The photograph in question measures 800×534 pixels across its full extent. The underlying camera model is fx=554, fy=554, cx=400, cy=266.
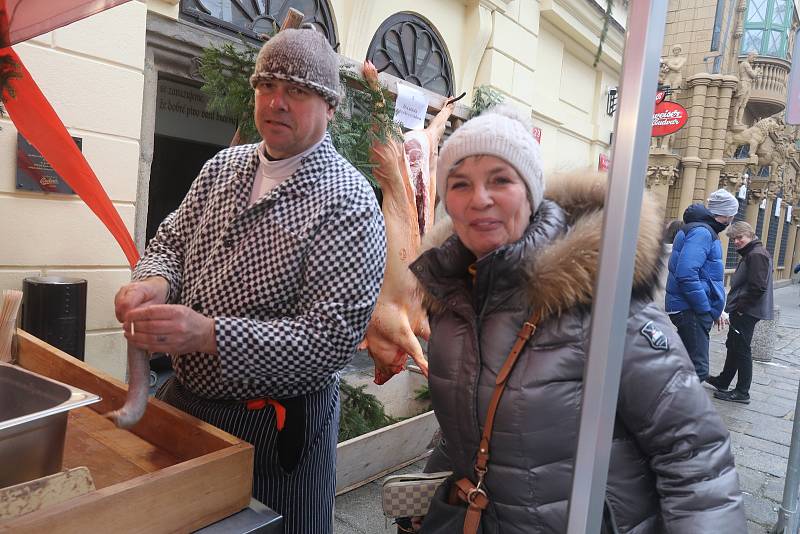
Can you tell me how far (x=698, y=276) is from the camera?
437cm

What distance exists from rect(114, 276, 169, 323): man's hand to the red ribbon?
1169 millimetres

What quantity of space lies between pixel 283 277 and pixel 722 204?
3.97m

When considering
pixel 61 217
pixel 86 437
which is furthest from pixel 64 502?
pixel 61 217

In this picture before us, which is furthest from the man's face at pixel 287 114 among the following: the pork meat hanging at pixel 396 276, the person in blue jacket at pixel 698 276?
the person in blue jacket at pixel 698 276

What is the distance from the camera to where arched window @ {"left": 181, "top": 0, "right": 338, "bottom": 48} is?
Result: 3875mm

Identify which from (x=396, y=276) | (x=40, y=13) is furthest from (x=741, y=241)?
(x=40, y=13)

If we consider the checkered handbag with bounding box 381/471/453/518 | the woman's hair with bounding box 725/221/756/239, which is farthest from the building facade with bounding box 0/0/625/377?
the woman's hair with bounding box 725/221/756/239

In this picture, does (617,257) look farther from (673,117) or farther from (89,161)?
(89,161)

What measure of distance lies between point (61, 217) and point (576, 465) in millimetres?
3438

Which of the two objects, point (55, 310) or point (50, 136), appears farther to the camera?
point (55, 310)

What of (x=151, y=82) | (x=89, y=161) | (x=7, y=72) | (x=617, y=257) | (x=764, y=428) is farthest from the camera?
(x=764, y=428)

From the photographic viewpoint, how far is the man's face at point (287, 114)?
1.40 meters

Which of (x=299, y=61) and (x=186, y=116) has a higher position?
(x=186, y=116)

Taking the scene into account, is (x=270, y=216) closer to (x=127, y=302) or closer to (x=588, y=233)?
(x=127, y=302)
